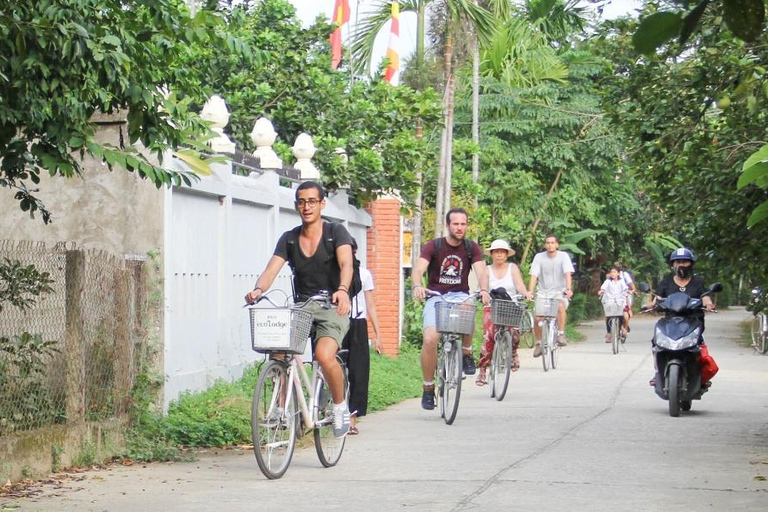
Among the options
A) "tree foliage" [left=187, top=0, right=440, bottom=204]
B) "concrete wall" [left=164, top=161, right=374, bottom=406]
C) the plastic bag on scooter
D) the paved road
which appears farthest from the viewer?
"tree foliage" [left=187, top=0, right=440, bottom=204]

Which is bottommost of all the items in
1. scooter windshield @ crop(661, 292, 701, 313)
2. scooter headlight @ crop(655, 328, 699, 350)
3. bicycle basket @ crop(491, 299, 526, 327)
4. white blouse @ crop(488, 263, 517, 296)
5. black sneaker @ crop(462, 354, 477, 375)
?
black sneaker @ crop(462, 354, 477, 375)

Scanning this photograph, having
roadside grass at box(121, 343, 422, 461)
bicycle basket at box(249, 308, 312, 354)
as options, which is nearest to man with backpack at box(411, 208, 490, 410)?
roadside grass at box(121, 343, 422, 461)

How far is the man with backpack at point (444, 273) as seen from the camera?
11.9 m

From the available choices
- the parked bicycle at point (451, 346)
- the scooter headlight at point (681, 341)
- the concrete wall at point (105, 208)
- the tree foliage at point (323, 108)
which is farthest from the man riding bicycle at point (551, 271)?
the concrete wall at point (105, 208)

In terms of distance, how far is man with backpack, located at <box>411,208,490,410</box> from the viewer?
11.9 metres

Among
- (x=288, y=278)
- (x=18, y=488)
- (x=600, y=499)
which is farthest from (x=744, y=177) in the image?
(x=288, y=278)

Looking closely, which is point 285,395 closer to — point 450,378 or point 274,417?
point 274,417

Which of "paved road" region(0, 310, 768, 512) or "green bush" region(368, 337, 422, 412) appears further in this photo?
"green bush" region(368, 337, 422, 412)

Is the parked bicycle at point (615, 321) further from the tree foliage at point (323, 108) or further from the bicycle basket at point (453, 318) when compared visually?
the bicycle basket at point (453, 318)

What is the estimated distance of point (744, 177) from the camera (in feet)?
13.9

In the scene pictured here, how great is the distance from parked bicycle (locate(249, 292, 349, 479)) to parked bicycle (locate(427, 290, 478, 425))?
267 cm

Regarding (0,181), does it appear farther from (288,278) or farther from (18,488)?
(288,278)

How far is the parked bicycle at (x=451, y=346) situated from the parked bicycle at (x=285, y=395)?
267cm

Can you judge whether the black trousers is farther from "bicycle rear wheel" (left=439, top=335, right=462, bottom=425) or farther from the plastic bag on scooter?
the plastic bag on scooter
